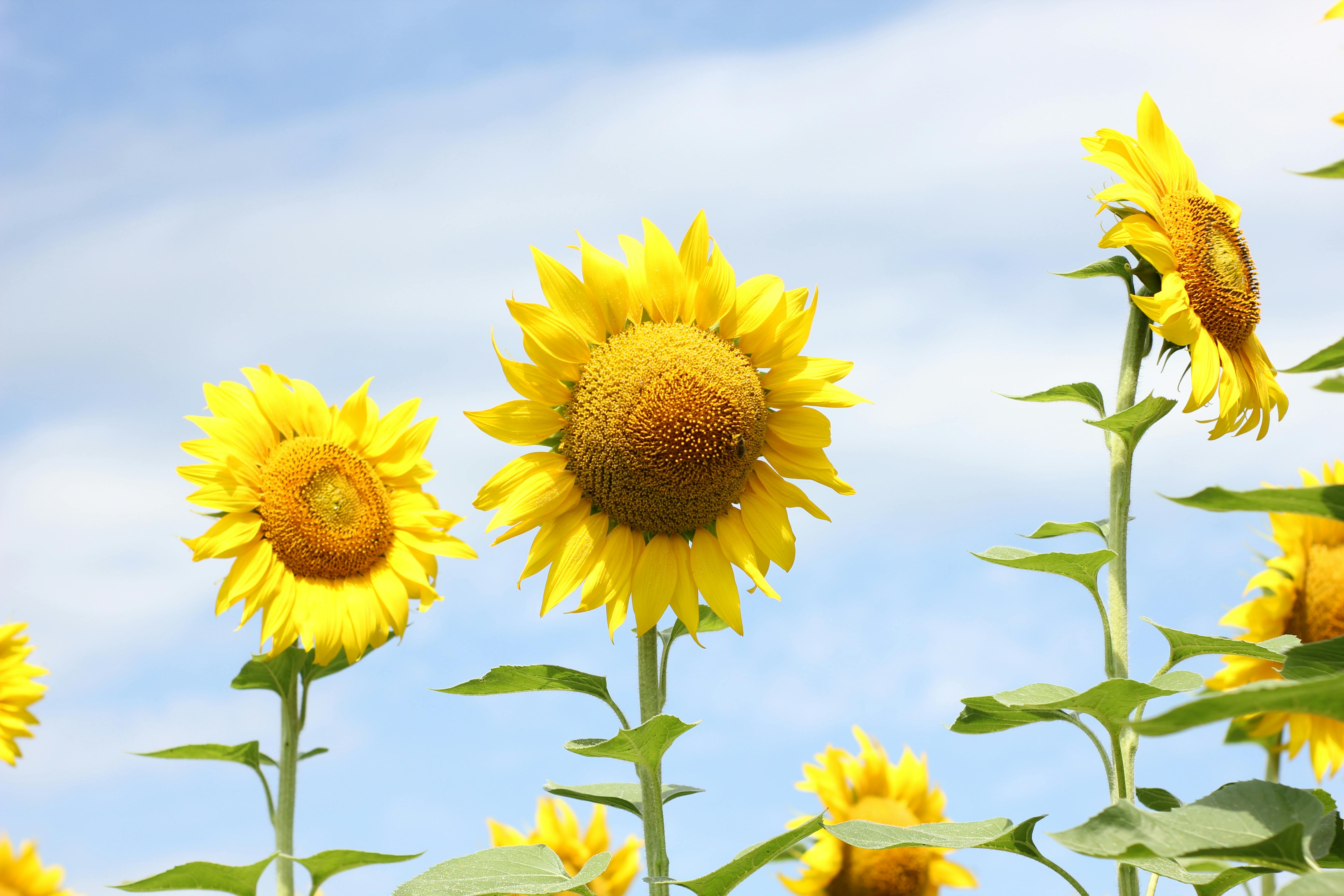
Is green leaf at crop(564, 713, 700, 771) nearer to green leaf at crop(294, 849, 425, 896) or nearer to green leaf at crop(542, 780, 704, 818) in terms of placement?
green leaf at crop(542, 780, 704, 818)

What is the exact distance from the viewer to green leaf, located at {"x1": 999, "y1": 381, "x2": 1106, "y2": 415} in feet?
11.2

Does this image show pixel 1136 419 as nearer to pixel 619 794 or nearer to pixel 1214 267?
pixel 1214 267

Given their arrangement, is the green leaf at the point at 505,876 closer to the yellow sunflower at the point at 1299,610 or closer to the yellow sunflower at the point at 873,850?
the yellow sunflower at the point at 873,850

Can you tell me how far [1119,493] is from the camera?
349cm

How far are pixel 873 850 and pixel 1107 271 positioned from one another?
3126 millimetres

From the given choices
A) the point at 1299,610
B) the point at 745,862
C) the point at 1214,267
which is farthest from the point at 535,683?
the point at 1299,610

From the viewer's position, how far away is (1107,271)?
3.51 metres

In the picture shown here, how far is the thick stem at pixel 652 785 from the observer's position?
301cm

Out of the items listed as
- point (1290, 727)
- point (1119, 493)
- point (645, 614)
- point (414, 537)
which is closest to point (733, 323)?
point (645, 614)

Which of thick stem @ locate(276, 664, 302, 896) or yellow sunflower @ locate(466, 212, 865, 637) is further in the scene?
thick stem @ locate(276, 664, 302, 896)

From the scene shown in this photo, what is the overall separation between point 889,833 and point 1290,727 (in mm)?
3518

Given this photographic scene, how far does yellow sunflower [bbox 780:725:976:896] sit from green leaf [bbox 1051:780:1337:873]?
10.9ft

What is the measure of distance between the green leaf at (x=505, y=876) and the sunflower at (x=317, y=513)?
192cm

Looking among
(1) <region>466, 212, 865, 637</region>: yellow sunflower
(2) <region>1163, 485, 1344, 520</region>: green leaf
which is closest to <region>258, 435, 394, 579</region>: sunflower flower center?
(1) <region>466, 212, 865, 637</region>: yellow sunflower
